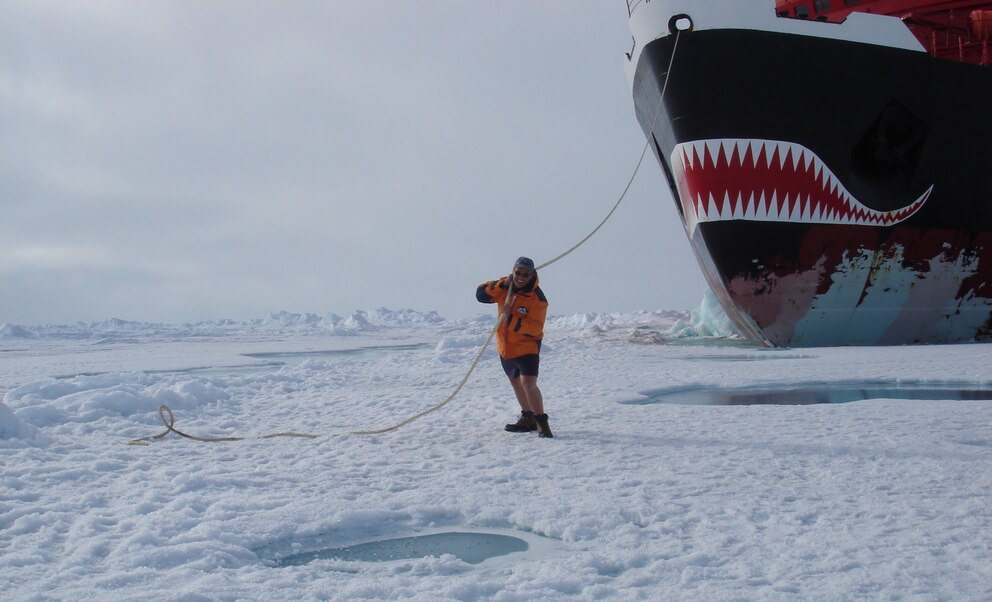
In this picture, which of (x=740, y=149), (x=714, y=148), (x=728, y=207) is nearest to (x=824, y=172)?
(x=740, y=149)

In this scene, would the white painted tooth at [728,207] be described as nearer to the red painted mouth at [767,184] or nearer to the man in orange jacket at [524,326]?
the red painted mouth at [767,184]

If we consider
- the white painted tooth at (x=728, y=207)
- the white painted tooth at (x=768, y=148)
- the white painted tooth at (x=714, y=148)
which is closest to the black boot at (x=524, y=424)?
the white painted tooth at (x=728, y=207)

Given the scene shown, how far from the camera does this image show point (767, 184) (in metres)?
10.3

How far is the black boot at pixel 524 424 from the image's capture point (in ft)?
16.8

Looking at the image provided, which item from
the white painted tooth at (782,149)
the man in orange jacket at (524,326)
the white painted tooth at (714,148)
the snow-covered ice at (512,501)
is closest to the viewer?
the snow-covered ice at (512,501)

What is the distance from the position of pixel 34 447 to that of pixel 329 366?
719 cm

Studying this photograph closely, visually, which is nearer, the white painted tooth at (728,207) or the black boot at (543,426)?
the black boot at (543,426)

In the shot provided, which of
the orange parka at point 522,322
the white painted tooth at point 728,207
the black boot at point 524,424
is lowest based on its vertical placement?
the black boot at point 524,424

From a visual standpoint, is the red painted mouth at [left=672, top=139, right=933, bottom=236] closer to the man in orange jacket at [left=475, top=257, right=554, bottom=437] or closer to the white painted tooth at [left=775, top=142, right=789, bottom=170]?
the white painted tooth at [left=775, top=142, right=789, bottom=170]

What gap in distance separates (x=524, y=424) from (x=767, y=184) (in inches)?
265

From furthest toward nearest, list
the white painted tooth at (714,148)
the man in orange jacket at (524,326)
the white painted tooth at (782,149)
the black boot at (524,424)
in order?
the white painted tooth at (714,148), the white painted tooth at (782,149), the black boot at (524,424), the man in orange jacket at (524,326)

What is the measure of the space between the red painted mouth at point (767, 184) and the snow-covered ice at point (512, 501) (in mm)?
4742

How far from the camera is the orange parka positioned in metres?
4.88

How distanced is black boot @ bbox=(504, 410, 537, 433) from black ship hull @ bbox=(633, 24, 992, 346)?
6452 mm
